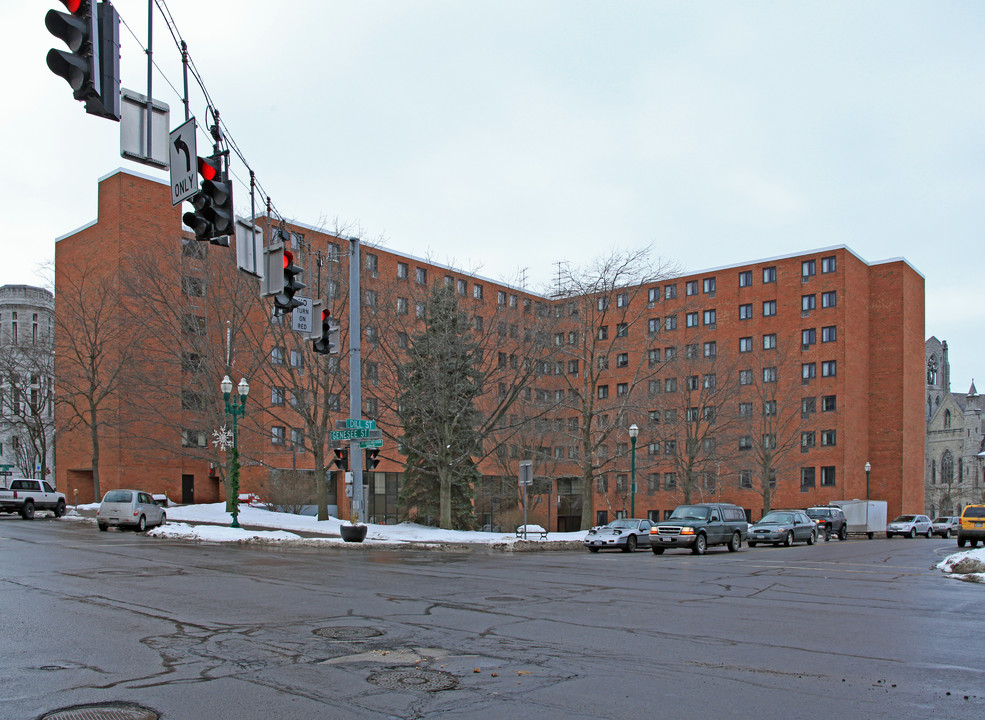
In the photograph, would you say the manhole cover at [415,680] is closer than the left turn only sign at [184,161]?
Yes

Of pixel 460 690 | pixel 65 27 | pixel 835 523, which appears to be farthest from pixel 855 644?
pixel 835 523

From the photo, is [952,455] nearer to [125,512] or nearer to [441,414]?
[441,414]

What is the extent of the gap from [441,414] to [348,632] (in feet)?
83.4

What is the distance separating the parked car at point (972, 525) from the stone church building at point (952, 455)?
8475 centimetres

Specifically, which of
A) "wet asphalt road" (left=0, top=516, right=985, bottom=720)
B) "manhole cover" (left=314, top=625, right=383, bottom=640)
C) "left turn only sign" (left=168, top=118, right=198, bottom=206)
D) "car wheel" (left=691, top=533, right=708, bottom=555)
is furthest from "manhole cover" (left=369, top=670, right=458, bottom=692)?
"car wheel" (left=691, top=533, right=708, bottom=555)

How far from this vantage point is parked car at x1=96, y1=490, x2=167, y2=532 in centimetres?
3039

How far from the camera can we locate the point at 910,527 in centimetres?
5100

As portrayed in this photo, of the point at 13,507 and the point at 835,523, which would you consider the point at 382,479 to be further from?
the point at 835,523

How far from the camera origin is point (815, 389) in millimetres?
69375

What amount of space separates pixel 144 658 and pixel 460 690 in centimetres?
328

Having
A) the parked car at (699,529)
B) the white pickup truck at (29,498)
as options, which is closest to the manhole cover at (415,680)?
the parked car at (699,529)

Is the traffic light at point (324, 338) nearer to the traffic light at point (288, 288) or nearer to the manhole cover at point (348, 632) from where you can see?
the traffic light at point (288, 288)

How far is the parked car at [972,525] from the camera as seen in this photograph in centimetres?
3232

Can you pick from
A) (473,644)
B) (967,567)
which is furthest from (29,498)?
(967,567)
